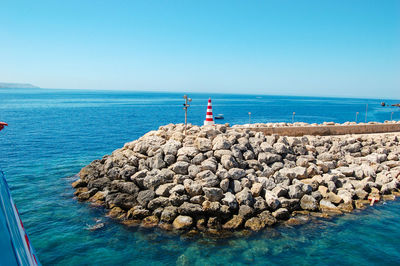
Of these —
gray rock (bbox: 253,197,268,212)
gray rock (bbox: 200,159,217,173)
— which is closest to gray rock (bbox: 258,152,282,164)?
gray rock (bbox: 200,159,217,173)

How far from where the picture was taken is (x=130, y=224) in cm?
1065

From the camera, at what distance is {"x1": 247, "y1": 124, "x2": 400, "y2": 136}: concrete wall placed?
704 inches

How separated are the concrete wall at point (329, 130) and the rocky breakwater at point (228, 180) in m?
1.84

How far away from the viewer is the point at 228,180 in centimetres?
1187

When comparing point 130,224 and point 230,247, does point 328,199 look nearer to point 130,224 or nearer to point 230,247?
point 230,247

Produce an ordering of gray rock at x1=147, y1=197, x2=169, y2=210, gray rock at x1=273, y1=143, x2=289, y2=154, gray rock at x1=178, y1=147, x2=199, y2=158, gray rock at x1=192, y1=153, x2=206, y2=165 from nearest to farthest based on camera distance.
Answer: gray rock at x1=147, y1=197, x2=169, y2=210, gray rock at x1=192, y1=153, x2=206, y2=165, gray rock at x1=178, y1=147, x2=199, y2=158, gray rock at x1=273, y1=143, x2=289, y2=154

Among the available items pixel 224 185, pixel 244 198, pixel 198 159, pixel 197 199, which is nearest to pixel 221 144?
pixel 198 159

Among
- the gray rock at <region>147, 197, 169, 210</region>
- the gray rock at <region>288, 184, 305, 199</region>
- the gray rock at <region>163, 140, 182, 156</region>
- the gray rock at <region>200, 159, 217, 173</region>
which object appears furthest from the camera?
the gray rock at <region>163, 140, 182, 156</region>

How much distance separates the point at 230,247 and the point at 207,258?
927 mm

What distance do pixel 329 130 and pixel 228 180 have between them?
11334mm

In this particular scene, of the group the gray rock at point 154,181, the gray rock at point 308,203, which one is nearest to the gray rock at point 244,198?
the gray rock at point 308,203

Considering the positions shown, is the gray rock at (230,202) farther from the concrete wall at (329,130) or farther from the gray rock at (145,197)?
the concrete wall at (329,130)

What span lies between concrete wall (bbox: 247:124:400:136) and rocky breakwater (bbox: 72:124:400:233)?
1.84 meters

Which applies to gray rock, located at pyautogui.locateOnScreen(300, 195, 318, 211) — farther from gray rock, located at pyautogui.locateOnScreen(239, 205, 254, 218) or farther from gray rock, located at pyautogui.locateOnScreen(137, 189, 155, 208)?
gray rock, located at pyautogui.locateOnScreen(137, 189, 155, 208)
